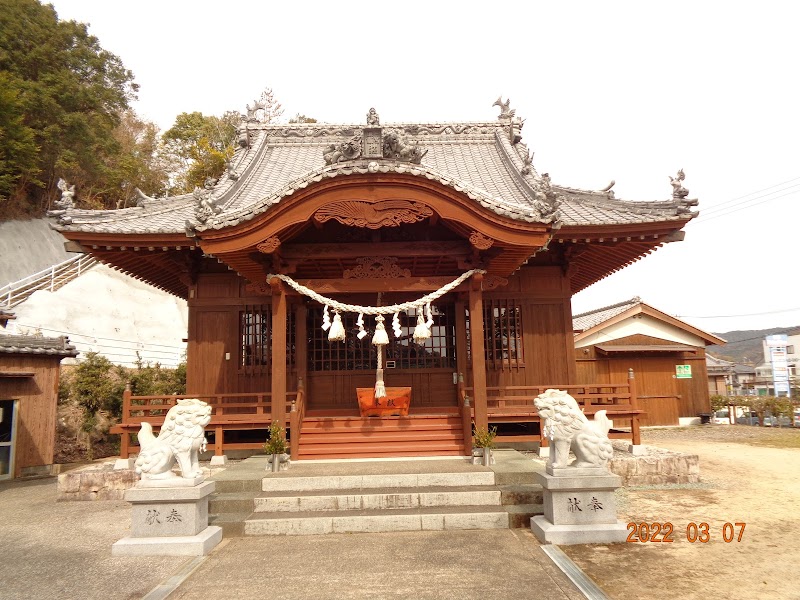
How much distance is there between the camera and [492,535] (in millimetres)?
6074

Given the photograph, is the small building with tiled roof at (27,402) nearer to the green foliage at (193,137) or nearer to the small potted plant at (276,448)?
the small potted plant at (276,448)

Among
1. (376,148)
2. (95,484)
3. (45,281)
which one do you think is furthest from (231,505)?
(45,281)

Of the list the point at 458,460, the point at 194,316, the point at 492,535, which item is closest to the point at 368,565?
the point at 492,535

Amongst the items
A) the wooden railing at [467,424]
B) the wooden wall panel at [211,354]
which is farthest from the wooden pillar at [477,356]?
the wooden wall panel at [211,354]

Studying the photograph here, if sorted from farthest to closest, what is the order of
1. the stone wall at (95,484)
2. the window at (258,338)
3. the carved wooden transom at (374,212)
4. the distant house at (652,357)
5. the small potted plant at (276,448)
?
1. the distant house at (652,357)
2. the window at (258,338)
3. the stone wall at (95,484)
4. the carved wooden transom at (374,212)
5. the small potted plant at (276,448)

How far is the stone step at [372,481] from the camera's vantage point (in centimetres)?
722

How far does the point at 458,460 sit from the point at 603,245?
5287 millimetres

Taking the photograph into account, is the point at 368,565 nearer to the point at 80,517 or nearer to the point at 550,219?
the point at 80,517

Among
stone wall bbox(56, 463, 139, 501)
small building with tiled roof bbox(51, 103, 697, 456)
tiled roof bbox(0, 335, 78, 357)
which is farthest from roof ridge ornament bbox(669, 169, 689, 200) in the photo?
tiled roof bbox(0, 335, 78, 357)

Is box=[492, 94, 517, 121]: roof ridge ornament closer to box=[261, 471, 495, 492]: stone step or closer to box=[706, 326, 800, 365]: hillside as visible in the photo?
box=[261, 471, 495, 492]: stone step

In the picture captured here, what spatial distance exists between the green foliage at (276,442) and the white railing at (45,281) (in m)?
19.9

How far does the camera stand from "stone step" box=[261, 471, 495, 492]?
7.22m

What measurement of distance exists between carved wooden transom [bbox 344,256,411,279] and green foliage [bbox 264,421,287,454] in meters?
2.81
